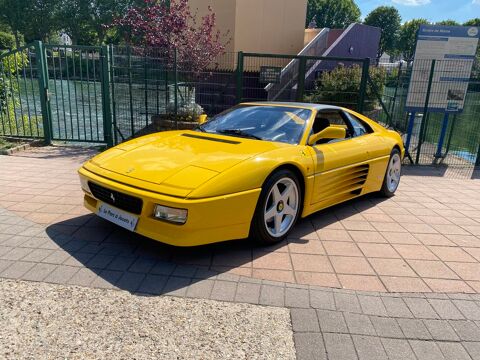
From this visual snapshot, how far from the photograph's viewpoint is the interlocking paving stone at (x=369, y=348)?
2.39 m

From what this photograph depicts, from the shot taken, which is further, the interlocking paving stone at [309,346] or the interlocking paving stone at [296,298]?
the interlocking paving stone at [296,298]

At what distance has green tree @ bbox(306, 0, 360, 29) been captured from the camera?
219ft

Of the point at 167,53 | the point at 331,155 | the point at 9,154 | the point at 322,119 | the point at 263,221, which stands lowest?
the point at 9,154

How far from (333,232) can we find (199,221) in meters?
1.87

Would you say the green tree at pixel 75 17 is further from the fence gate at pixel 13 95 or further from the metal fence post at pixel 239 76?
the metal fence post at pixel 239 76

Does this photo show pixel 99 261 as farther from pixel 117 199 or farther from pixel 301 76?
pixel 301 76

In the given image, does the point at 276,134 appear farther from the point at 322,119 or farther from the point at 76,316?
the point at 76,316

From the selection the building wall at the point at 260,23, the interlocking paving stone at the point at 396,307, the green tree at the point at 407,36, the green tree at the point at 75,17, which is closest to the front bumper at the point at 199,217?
the interlocking paving stone at the point at 396,307

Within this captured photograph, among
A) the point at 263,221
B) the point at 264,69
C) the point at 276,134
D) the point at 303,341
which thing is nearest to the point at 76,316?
the point at 303,341

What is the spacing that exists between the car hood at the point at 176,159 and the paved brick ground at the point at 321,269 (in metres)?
0.73

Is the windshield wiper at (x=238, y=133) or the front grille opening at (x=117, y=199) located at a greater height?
the windshield wiper at (x=238, y=133)

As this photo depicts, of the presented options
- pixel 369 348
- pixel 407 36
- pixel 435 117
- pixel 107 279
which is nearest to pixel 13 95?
pixel 107 279

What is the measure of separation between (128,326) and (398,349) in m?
1.75

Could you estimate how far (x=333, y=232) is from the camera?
4.39 metres
